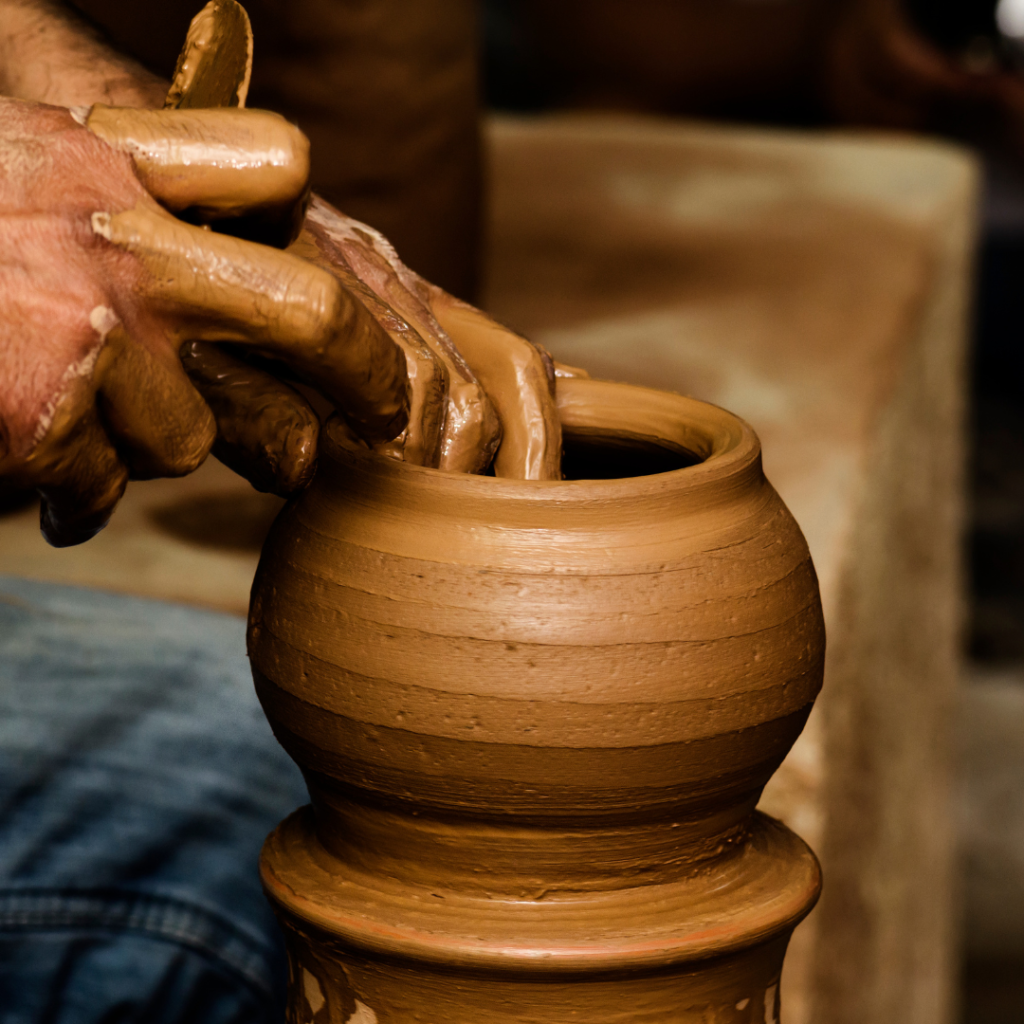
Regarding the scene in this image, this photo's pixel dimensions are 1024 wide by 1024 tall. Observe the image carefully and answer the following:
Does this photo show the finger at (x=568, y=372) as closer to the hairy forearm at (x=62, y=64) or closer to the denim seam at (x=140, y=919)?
the hairy forearm at (x=62, y=64)

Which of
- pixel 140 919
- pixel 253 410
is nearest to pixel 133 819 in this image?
pixel 140 919

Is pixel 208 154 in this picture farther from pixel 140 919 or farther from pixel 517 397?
pixel 140 919

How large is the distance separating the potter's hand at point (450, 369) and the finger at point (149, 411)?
0.28 ft

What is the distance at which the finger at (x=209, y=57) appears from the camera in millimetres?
532

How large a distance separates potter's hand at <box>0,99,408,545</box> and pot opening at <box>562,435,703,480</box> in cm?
18

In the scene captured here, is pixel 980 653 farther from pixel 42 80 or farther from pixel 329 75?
pixel 42 80

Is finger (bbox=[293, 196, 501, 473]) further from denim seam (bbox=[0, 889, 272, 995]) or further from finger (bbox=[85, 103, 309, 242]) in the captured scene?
denim seam (bbox=[0, 889, 272, 995])

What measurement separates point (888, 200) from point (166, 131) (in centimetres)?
201

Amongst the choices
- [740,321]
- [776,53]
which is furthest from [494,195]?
[776,53]

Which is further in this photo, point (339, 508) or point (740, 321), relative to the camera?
point (740, 321)

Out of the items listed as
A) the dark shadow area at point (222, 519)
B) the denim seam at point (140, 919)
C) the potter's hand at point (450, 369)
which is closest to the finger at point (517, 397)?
the potter's hand at point (450, 369)

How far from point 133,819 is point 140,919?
78mm

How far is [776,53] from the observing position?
312 centimetres

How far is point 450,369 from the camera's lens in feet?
1.92
